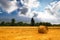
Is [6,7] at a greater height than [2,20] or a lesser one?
greater

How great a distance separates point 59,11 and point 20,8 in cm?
109

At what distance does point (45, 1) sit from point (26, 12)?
61 centimetres

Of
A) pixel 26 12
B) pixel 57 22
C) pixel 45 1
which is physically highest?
pixel 45 1

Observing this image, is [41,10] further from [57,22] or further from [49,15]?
[57,22]

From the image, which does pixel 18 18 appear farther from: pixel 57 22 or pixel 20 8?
pixel 57 22

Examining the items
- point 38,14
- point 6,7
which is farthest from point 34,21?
point 6,7

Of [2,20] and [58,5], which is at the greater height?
[58,5]

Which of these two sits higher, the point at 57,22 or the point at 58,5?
the point at 58,5

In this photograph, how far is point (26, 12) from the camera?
15.0ft

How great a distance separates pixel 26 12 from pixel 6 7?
57 centimetres

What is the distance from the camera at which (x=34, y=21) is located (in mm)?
4602

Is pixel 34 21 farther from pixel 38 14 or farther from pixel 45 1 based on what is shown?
pixel 45 1

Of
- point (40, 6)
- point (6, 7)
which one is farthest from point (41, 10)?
point (6, 7)

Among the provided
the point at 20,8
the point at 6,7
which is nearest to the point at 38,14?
the point at 20,8
